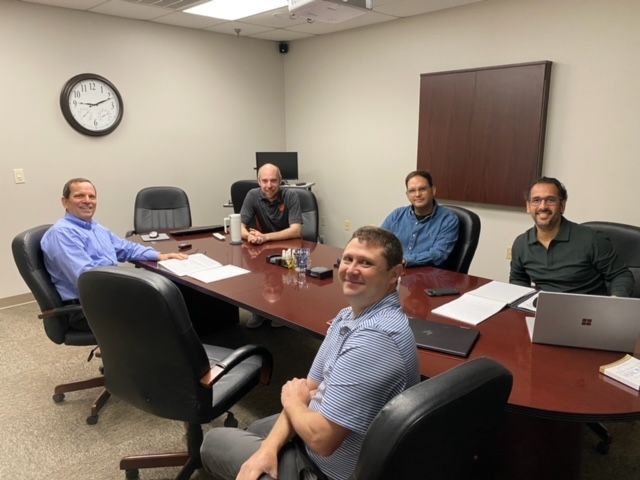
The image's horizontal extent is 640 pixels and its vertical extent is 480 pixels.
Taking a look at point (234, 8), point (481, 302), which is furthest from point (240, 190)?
point (481, 302)

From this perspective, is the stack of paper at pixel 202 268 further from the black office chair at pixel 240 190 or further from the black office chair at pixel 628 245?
the black office chair at pixel 240 190

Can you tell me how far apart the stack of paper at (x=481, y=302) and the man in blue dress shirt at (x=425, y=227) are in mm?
509

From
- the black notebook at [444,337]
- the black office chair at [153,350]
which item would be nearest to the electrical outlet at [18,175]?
the black office chair at [153,350]

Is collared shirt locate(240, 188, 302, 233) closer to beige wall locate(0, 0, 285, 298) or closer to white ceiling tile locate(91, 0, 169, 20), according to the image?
beige wall locate(0, 0, 285, 298)

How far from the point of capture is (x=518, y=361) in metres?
1.43

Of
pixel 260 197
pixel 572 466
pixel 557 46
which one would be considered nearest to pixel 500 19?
pixel 557 46

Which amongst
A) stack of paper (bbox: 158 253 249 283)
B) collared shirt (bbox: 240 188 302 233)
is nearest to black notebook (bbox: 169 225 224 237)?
collared shirt (bbox: 240 188 302 233)

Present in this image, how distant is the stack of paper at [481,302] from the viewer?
178 centimetres

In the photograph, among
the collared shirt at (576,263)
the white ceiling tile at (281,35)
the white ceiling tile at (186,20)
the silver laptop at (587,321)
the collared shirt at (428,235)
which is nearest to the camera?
the silver laptop at (587,321)

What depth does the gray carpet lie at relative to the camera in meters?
2.00

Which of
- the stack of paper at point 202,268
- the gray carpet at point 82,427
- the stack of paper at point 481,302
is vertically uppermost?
the stack of paper at point 481,302

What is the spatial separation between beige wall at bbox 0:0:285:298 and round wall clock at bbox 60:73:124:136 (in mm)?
72

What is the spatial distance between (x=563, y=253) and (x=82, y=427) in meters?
2.49

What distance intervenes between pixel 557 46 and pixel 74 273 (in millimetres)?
3625
